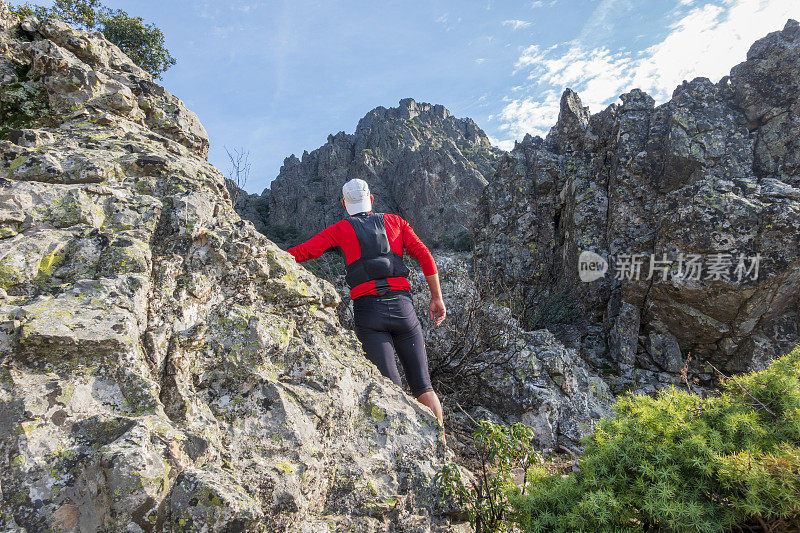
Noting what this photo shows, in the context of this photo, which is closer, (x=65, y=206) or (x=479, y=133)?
(x=65, y=206)

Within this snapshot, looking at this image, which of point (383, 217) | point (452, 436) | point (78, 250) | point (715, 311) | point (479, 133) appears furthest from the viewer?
point (479, 133)

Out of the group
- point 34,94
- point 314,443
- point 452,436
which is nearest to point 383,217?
point 314,443

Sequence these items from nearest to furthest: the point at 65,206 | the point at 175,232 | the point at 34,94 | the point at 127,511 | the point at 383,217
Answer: the point at 127,511 → the point at 65,206 → the point at 175,232 → the point at 34,94 → the point at 383,217

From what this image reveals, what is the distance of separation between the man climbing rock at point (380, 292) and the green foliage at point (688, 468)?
1.33 meters

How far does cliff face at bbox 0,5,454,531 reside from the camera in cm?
155

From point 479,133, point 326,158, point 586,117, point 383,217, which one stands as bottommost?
point 383,217

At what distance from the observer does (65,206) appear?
233cm

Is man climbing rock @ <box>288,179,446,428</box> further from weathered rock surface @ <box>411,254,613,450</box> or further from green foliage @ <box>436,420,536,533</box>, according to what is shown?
weathered rock surface @ <box>411,254,613,450</box>

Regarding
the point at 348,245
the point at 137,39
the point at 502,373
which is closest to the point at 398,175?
the point at 137,39

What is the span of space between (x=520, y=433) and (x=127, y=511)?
214cm

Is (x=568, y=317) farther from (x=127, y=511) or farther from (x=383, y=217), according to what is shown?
(x=127, y=511)

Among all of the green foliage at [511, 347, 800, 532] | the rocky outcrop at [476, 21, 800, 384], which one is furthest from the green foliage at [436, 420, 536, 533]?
the rocky outcrop at [476, 21, 800, 384]

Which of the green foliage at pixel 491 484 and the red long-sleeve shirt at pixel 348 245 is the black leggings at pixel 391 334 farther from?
the green foliage at pixel 491 484

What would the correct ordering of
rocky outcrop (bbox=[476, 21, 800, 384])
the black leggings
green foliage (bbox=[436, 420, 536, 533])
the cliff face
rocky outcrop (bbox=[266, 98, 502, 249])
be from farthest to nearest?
rocky outcrop (bbox=[266, 98, 502, 249]) → rocky outcrop (bbox=[476, 21, 800, 384]) → the black leggings → green foliage (bbox=[436, 420, 536, 533]) → the cliff face
